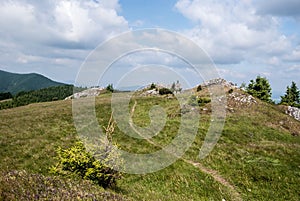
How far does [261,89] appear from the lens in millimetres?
65750

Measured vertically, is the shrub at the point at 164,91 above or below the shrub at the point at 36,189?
above

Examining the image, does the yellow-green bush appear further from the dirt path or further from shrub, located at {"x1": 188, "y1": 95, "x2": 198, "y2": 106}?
shrub, located at {"x1": 188, "y1": 95, "x2": 198, "y2": 106}

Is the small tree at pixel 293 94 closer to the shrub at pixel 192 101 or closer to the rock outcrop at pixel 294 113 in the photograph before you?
the rock outcrop at pixel 294 113

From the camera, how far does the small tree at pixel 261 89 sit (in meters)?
64.8

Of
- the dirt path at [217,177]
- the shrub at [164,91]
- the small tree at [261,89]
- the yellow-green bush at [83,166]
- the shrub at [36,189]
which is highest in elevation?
the small tree at [261,89]

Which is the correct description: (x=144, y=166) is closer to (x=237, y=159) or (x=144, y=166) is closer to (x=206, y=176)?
(x=206, y=176)

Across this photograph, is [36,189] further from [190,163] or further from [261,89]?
[261,89]

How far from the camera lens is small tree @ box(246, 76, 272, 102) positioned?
212ft

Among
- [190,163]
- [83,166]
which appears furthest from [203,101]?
[83,166]

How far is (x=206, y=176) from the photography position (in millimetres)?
17312

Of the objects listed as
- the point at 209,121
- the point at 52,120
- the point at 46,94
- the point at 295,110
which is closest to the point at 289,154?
the point at 209,121

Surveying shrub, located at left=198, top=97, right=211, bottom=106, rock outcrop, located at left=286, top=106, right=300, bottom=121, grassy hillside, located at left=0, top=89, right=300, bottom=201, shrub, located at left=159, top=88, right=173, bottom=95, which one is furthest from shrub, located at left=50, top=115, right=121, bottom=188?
shrub, located at left=159, top=88, right=173, bottom=95

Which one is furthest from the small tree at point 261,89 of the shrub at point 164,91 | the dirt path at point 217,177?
the dirt path at point 217,177

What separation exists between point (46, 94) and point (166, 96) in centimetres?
14033
